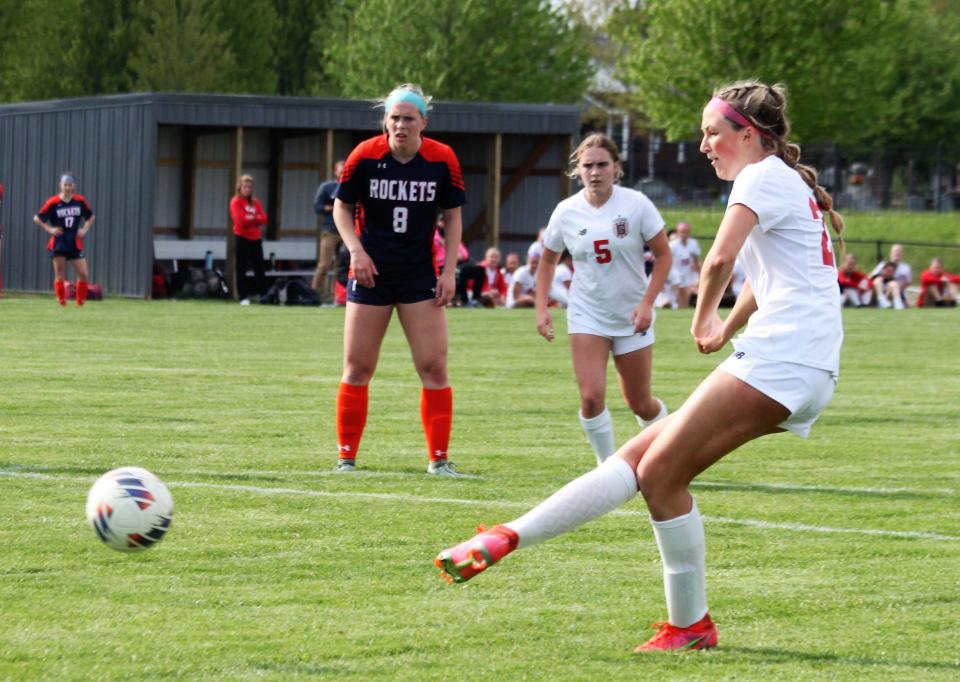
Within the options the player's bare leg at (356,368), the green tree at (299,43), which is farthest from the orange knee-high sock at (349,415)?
the green tree at (299,43)

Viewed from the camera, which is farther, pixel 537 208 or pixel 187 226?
pixel 537 208

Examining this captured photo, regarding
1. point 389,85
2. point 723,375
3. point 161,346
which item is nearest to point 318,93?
point 389,85

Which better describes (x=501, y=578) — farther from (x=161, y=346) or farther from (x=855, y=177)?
(x=855, y=177)

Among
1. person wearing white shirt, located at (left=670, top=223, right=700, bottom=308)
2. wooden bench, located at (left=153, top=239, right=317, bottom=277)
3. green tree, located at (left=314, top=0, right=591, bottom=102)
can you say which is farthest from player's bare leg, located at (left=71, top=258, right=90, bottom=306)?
green tree, located at (left=314, top=0, right=591, bottom=102)

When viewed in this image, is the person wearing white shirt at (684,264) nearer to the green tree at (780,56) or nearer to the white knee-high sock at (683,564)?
the green tree at (780,56)

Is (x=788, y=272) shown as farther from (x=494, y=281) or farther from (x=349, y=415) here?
(x=494, y=281)

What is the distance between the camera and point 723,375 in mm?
5305

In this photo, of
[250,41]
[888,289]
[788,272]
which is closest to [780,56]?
[250,41]

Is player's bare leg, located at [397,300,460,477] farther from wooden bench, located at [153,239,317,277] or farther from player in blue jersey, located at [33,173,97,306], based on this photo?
wooden bench, located at [153,239,317,277]

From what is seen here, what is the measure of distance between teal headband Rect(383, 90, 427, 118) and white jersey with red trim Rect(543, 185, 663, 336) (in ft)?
3.35

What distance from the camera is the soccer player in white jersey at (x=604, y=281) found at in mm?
9672

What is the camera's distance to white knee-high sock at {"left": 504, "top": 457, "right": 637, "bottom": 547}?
543 cm

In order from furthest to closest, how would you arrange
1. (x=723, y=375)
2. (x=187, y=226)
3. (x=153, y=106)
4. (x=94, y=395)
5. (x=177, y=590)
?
(x=187, y=226)
(x=153, y=106)
(x=94, y=395)
(x=177, y=590)
(x=723, y=375)

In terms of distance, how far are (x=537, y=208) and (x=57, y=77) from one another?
2131 centimetres
